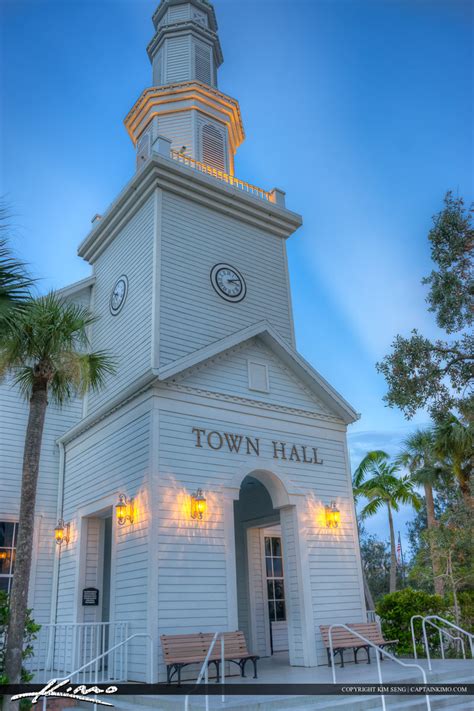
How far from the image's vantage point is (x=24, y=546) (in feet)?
29.3

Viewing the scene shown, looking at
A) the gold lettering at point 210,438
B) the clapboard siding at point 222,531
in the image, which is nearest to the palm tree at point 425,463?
the clapboard siding at point 222,531

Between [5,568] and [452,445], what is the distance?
14.4 m

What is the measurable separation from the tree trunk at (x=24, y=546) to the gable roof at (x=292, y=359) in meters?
3.85

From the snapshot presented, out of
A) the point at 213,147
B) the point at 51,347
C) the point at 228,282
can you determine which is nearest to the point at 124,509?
the point at 51,347

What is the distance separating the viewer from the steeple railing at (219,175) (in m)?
16.4

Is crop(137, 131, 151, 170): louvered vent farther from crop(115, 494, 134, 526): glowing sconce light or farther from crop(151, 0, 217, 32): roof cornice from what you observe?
crop(115, 494, 134, 526): glowing sconce light

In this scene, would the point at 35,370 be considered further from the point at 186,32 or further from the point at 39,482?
the point at 186,32

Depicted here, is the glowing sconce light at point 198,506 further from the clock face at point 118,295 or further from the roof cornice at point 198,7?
the roof cornice at point 198,7

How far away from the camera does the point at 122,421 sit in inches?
514

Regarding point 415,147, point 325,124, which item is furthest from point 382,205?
point 415,147

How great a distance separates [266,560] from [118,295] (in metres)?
7.92

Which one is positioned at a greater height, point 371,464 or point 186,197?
point 186,197

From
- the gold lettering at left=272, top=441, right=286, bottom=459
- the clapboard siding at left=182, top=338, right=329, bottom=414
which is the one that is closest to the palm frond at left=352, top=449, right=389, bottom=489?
the clapboard siding at left=182, top=338, right=329, bottom=414

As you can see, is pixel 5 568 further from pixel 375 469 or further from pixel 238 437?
pixel 375 469
